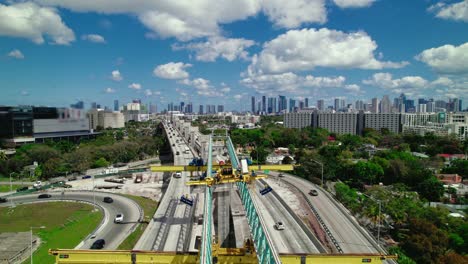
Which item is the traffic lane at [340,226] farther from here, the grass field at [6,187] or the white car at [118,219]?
the grass field at [6,187]

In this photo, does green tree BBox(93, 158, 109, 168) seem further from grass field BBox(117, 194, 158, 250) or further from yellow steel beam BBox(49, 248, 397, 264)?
yellow steel beam BBox(49, 248, 397, 264)

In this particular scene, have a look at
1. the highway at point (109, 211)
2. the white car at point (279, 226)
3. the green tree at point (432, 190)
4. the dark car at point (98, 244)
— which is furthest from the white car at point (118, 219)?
the green tree at point (432, 190)

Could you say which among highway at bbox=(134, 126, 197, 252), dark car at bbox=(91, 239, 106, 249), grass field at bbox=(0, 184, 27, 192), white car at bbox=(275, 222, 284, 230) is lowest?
grass field at bbox=(0, 184, 27, 192)

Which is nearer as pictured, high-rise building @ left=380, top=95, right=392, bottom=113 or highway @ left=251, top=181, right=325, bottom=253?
highway @ left=251, top=181, right=325, bottom=253

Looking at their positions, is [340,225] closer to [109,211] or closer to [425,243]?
[425,243]

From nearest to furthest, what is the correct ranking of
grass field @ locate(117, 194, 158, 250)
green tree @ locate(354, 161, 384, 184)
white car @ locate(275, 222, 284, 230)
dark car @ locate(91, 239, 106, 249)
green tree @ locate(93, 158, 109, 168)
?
dark car @ locate(91, 239, 106, 249)
grass field @ locate(117, 194, 158, 250)
white car @ locate(275, 222, 284, 230)
green tree @ locate(354, 161, 384, 184)
green tree @ locate(93, 158, 109, 168)

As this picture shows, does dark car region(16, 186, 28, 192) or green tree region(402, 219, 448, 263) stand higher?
green tree region(402, 219, 448, 263)

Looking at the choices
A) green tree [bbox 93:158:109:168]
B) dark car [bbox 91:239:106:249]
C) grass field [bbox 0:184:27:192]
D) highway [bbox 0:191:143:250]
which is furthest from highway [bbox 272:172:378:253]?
grass field [bbox 0:184:27:192]
